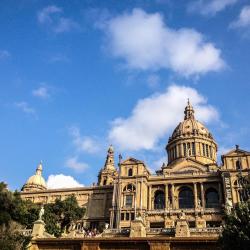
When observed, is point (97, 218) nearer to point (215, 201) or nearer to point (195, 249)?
point (215, 201)

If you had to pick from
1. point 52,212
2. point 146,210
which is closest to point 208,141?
point 146,210

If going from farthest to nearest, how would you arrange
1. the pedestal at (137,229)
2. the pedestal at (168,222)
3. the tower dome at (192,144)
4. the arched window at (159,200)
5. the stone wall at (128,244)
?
the tower dome at (192,144)
the arched window at (159,200)
the pedestal at (168,222)
the pedestal at (137,229)
the stone wall at (128,244)

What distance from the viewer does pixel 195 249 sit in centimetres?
2528

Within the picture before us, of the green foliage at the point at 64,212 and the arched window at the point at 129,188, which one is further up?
the arched window at the point at 129,188

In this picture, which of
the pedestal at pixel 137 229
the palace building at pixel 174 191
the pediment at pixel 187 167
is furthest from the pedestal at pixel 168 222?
the pedestal at pixel 137 229

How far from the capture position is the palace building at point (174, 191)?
58.5m

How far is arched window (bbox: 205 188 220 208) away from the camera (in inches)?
2489

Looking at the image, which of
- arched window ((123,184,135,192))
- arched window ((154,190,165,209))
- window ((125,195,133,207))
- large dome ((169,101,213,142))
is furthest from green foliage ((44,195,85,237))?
large dome ((169,101,213,142))

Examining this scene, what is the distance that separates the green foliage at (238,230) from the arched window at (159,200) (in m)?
44.1

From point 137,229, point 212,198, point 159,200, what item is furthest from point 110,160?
point 137,229

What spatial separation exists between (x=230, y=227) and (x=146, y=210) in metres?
41.4

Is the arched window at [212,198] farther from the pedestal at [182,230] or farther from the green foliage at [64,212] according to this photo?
the pedestal at [182,230]

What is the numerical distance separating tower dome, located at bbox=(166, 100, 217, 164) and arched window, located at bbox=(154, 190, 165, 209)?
13.9m

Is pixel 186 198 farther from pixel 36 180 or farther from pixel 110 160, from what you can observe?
pixel 36 180
